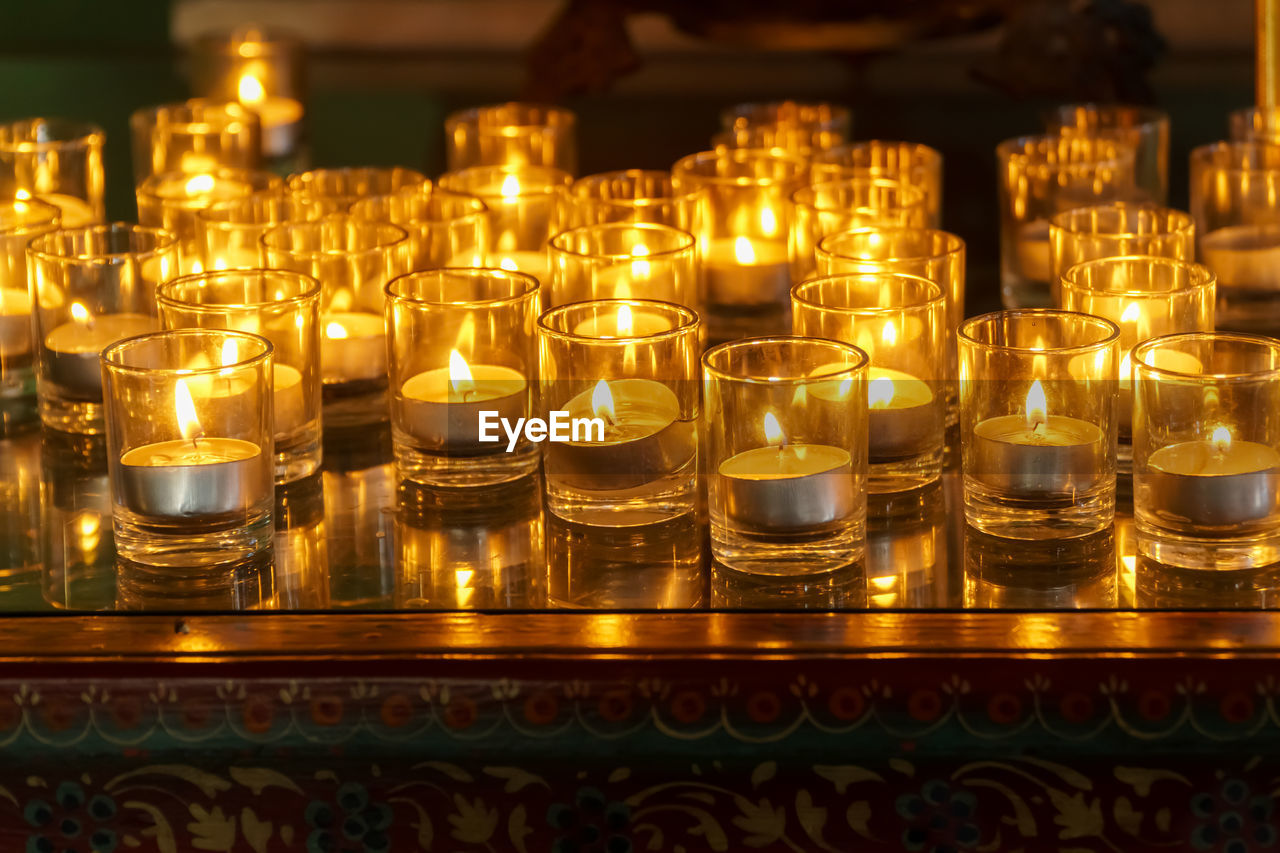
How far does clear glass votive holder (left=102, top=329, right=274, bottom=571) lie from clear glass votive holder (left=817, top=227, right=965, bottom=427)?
0.38 metres

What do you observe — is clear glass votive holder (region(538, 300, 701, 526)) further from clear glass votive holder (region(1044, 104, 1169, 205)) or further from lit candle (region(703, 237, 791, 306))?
clear glass votive holder (region(1044, 104, 1169, 205))

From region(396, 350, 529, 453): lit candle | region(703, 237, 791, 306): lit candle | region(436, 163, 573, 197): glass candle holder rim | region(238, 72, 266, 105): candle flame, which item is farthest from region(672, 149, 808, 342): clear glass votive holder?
region(238, 72, 266, 105): candle flame

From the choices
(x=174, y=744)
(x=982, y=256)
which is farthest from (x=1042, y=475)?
(x=982, y=256)

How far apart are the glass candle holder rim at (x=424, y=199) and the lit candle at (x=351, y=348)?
0.10 metres

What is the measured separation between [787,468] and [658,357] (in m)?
0.10

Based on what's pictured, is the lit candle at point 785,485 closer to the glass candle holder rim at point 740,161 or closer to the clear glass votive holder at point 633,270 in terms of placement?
the clear glass votive holder at point 633,270

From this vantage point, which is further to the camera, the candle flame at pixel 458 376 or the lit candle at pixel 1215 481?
the candle flame at pixel 458 376

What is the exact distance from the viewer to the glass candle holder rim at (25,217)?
4.00ft

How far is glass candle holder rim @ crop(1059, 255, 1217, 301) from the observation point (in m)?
1.04

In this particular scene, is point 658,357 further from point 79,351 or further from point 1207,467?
point 79,351

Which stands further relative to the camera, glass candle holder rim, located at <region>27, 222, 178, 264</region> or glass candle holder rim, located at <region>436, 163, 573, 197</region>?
glass candle holder rim, located at <region>436, 163, 573, 197</region>

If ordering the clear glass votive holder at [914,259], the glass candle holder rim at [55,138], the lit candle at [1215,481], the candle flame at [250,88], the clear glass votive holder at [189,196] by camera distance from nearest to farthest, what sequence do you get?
the lit candle at [1215,481] → the clear glass votive holder at [914,259] → the clear glass votive holder at [189,196] → the glass candle holder rim at [55,138] → the candle flame at [250,88]

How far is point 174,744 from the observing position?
844mm

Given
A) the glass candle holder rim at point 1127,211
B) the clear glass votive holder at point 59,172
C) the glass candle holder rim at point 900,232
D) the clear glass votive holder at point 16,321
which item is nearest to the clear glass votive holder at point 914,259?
the glass candle holder rim at point 900,232
